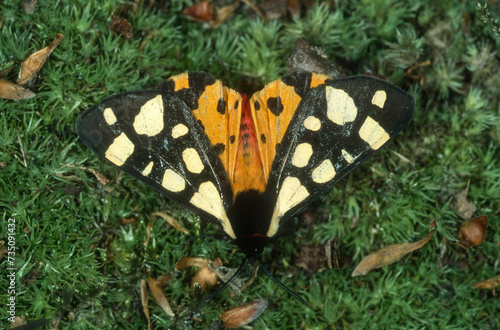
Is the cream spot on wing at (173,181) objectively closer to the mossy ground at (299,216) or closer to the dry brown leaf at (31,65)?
the mossy ground at (299,216)

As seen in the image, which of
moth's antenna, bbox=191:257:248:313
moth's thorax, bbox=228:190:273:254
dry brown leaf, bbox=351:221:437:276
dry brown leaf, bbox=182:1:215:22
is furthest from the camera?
dry brown leaf, bbox=182:1:215:22

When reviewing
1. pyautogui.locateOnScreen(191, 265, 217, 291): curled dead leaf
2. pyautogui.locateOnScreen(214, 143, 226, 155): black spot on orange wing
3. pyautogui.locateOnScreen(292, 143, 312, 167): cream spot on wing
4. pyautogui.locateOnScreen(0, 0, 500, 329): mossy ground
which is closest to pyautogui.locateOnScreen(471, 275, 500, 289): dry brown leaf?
pyautogui.locateOnScreen(0, 0, 500, 329): mossy ground

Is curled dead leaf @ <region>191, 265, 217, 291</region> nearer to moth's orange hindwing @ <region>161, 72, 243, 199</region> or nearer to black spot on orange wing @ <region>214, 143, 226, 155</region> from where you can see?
moth's orange hindwing @ <region>161, 72, 243, 199</region>

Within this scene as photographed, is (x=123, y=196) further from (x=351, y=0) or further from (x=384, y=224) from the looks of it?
(x=351, y=0)

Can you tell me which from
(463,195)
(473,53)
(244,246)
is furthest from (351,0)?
(244,246)

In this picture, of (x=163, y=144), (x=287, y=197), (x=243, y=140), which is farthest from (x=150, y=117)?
(x=287, y=197)

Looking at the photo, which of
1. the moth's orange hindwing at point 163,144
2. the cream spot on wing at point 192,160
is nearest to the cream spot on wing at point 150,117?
the moth's orange hindwing at point 163,144
